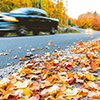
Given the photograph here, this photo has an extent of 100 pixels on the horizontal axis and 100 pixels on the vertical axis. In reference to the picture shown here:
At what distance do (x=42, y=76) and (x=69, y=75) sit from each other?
370 mm

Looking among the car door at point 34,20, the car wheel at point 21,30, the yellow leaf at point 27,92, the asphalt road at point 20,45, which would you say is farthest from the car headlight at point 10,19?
the yellow leaf at point 27,92

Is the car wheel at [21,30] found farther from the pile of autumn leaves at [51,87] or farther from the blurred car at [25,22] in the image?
the pile of autumn leaves at [51,87]

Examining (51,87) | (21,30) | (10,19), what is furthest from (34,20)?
(51,87)

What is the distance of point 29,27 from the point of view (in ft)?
20.1

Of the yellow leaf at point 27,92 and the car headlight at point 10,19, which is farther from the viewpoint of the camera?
the car headlight at point 10,19

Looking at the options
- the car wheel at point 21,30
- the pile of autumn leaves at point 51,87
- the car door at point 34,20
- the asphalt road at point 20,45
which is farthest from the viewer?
the car door at point 34,20

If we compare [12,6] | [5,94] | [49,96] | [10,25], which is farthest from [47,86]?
[12,6]

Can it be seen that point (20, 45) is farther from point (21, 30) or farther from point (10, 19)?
point (21, 30)

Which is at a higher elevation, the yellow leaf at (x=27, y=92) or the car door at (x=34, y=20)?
the car door at (x=34, y=20)

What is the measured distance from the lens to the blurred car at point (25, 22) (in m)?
5.11

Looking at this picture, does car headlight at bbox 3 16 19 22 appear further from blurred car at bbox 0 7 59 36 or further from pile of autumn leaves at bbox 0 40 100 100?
pile of autumn leaves at bbox 0 40 100 100

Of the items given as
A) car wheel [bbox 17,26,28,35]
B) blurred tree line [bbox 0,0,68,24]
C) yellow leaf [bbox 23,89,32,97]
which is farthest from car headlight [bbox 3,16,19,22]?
blurred tree line [bbox 0,0,68,24]

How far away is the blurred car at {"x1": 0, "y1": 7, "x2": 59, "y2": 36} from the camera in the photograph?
201 inches

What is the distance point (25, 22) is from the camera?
588cm
